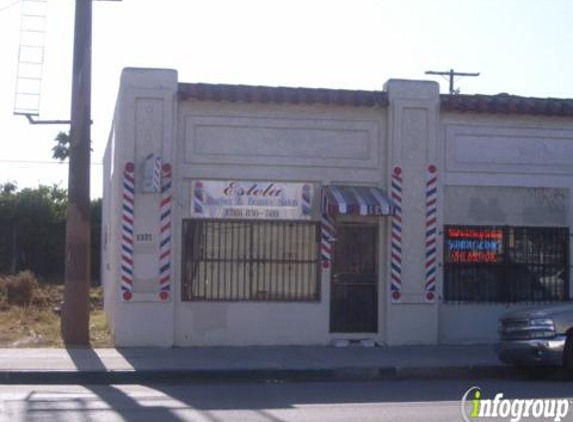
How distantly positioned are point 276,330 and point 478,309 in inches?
160

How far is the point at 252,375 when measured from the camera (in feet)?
49.4

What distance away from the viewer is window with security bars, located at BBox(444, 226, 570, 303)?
18.9m

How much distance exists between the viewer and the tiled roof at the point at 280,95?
17.9 metres

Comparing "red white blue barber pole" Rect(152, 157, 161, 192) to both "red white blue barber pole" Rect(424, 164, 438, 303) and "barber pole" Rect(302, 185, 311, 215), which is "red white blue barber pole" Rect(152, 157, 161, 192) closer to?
"barber pole" Rect(302, 185, 311, 215)

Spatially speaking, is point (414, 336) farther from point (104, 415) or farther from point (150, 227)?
point (104, 415)

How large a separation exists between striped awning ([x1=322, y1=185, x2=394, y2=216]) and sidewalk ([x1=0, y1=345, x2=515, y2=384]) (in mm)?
2553

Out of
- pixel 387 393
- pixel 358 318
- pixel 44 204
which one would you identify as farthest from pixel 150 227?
pixel 44 204

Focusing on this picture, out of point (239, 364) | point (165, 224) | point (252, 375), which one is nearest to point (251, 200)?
point (165, 224)

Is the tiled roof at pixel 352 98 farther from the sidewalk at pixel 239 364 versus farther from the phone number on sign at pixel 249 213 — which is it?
the sidewalk at pixel 239 364

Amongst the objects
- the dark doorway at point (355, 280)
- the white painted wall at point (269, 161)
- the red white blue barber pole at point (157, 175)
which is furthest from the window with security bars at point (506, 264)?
the red white blue barber pole at point (157, 175)

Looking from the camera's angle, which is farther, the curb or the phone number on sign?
the phone number on sign

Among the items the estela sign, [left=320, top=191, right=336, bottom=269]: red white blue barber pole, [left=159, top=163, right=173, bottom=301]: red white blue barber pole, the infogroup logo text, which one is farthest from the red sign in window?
the infogroup logo text

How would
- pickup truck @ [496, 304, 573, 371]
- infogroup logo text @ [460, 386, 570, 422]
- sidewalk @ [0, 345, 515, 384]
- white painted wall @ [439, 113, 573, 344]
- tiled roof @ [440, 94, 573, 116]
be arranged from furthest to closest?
white painted wall @ [439, 113, 573, 344]
tiled roof @ [440, 94, 573, 116]
sidewalk @ [0, 345, 515, 384]
pickup truck @ [496, 304, 573, 371]
infogroup logo text @ [460, 386, 570, 422]

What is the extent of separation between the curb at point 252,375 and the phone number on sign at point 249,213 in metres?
3.82
